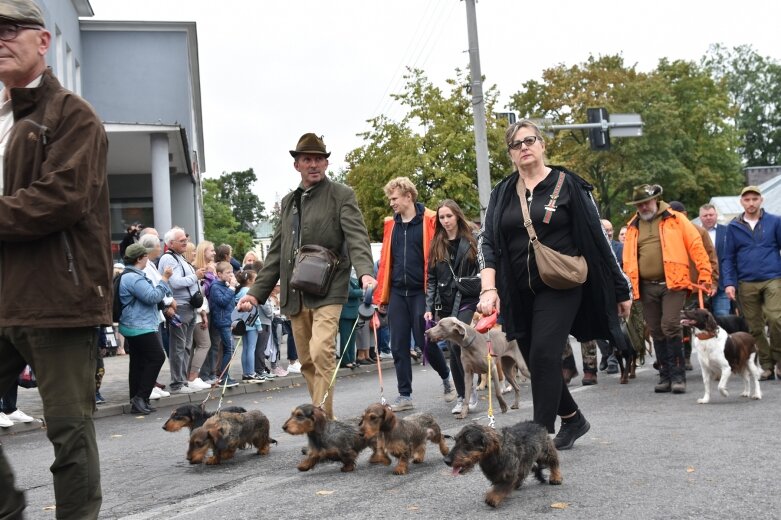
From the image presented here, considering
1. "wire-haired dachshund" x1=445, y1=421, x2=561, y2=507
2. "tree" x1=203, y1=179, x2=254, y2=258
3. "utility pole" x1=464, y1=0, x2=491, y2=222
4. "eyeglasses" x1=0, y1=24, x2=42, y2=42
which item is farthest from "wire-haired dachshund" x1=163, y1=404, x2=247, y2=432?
"tree" x1=203, y1=179, x2=254, y2=258

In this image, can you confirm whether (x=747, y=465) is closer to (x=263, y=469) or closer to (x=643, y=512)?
Answer: (x=643, y=512)

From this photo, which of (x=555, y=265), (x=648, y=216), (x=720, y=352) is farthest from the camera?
(x=648, y=216)

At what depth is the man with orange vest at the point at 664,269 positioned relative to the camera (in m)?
11.0

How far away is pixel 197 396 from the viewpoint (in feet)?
43.9

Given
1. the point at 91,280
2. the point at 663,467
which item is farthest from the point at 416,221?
the point at 91,280

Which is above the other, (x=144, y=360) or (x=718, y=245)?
(x=718, y=245)

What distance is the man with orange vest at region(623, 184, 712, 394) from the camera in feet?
36.0

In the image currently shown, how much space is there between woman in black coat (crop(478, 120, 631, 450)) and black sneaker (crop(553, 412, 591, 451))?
18.8 inches

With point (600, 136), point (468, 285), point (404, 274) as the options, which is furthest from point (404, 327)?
point (600, 136)

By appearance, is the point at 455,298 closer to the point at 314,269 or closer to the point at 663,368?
the point at 663,368

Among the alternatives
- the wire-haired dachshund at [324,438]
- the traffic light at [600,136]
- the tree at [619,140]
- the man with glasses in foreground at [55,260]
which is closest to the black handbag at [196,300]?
the wire-haired dachshund at [324,438]

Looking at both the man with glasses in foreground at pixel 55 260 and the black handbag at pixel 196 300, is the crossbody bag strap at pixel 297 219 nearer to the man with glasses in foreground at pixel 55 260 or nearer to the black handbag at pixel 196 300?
the man with glasses in foreground at pixel 55 260

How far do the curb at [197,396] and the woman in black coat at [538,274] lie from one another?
5.92 m

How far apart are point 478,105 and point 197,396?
40.5 feet
